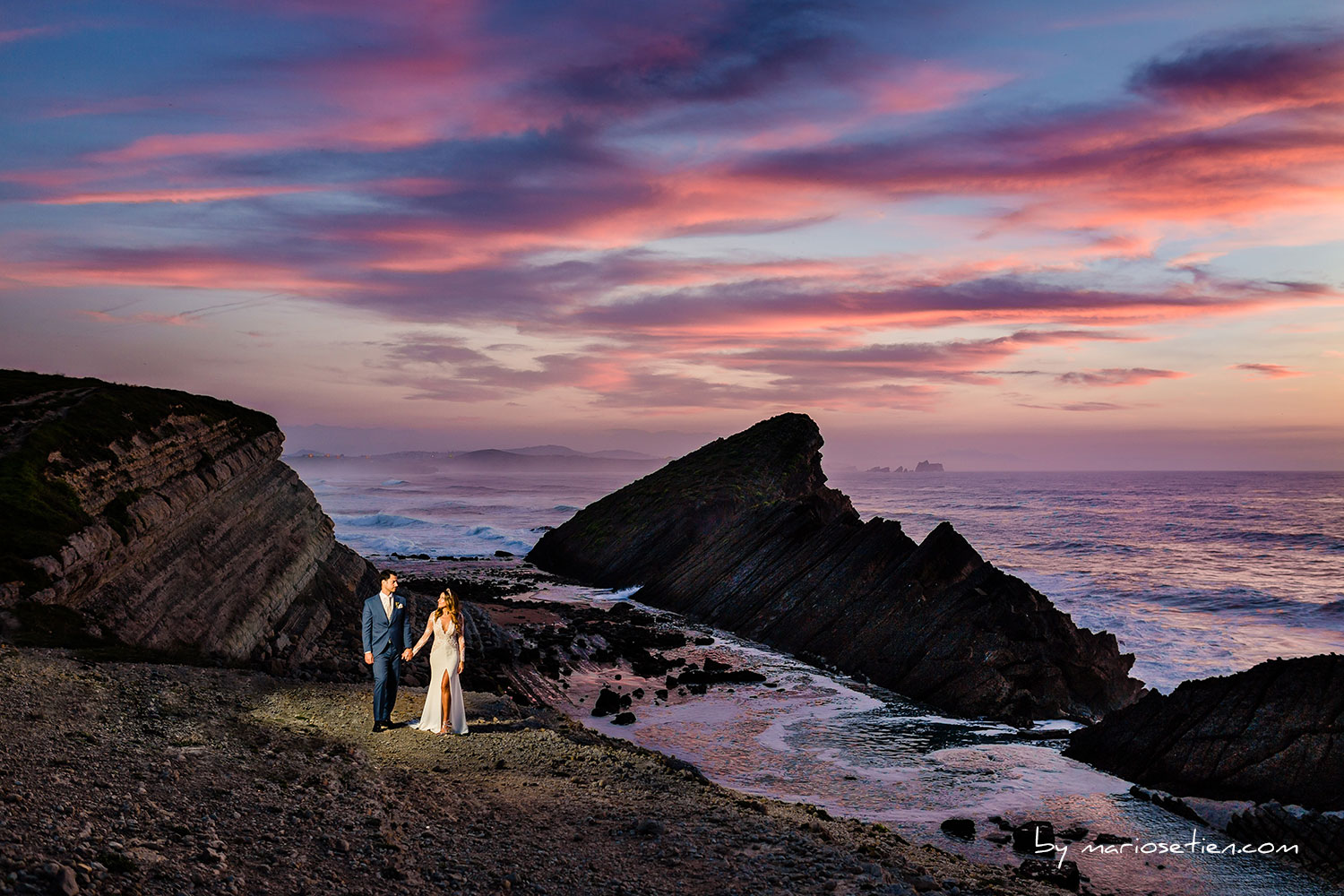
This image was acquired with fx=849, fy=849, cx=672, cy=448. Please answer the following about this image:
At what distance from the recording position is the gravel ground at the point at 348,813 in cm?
845

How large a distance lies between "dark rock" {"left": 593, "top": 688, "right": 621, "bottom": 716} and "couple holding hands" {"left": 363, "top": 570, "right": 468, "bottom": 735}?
26.5 ft

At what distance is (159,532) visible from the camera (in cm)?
Answer: 2041

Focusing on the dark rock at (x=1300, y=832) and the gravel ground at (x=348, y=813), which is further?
the dark rock at (x=1300, y=832)

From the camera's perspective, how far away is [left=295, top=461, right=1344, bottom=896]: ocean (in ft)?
54.3

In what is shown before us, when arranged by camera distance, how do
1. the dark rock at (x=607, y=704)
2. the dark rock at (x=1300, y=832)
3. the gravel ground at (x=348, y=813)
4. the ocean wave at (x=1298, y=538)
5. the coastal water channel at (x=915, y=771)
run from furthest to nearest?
the ocean wave at (x=1298, y=538), the dark rock at (x=607, y=704), the dark rock at (x=1300, y=832), the coastal water channel at (x=915, y=771), the gravel ground at (x=348, y=813)

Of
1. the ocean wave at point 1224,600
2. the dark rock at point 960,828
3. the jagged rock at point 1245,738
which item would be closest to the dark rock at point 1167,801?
the jagged rock at point 1245,738

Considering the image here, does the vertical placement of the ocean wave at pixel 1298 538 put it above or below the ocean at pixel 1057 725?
above

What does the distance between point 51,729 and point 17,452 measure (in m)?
11.7

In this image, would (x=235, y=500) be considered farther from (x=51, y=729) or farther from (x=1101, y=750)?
(x=1101, y=750)

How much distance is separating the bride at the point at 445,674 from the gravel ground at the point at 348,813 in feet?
1.60

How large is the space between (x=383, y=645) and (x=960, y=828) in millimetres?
11009

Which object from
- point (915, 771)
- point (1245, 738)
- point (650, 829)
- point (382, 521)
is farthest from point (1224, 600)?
point (382, 521)

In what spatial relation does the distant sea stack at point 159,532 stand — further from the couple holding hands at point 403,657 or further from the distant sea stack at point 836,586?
the distant sea stack at point 836,586

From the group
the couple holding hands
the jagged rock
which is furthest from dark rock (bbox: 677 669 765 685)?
the couple holding hands
